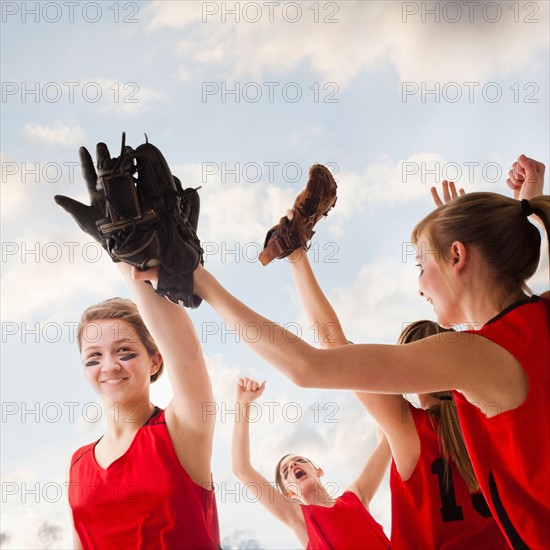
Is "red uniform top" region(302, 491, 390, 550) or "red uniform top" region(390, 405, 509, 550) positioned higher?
"red uniform top" region(390, 405, 509, 550)

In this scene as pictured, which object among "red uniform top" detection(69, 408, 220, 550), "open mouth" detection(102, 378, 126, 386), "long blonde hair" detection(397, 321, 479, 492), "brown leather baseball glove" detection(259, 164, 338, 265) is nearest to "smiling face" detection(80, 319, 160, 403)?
"open mouth" detection(102, 378, 126, 386)

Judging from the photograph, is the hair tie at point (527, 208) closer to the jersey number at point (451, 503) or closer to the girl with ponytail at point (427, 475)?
the girl with ponytail at point (427, 475)

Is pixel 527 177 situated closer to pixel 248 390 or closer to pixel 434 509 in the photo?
pixel 434 509

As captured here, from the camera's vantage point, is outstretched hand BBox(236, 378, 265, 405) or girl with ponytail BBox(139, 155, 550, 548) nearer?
girl with ponytail BBox(139, 155, 550, 548)

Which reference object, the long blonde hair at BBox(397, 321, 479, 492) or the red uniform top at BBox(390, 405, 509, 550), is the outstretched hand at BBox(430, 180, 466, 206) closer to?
the long blonde hair at BBox(397, 321, 479, 492)

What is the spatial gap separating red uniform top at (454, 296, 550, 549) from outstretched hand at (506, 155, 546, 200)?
0.67m

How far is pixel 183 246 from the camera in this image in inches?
52.1

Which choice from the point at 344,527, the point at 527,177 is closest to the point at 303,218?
the point at 527,177

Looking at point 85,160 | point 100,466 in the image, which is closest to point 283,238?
point 85,160

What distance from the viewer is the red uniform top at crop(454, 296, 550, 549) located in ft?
3.82

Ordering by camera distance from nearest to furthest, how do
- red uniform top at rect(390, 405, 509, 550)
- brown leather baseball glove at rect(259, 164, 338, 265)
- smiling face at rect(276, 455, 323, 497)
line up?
red uniform top at rect(390, 405, 509, 550) → brown leather baseball glove at rect(259, 164, 338, 265) → smiling face at rect(276, 455, 323, 497)

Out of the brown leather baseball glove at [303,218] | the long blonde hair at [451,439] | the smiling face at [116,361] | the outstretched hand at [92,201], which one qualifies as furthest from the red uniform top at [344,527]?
the outstretched hand at [92,201]

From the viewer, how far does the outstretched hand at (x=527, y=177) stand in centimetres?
183

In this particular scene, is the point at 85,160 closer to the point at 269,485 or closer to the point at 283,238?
the point at 283,238
